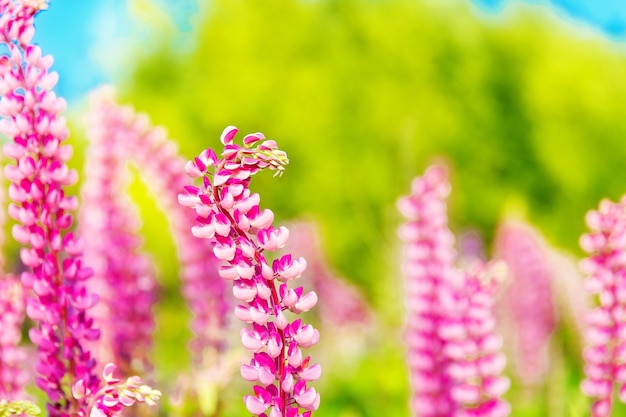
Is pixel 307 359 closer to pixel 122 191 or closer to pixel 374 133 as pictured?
pixel 122 191

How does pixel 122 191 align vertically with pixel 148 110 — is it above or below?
below

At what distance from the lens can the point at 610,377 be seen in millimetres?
1475

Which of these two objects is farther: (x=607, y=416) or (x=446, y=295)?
(x=446, y=295)

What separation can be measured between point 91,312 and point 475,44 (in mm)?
7776

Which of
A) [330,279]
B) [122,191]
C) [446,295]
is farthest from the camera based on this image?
[330,279]

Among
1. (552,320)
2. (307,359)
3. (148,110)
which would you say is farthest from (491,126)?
(307,359)

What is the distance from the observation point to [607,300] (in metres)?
1.43

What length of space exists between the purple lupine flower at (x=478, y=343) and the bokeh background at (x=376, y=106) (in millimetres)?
6307

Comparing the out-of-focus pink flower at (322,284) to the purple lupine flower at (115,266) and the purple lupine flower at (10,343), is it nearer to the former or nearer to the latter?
the purple lupine flower at (115,266)

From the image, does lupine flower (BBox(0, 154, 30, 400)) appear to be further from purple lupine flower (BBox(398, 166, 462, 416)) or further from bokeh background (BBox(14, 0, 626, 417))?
bokeh background (BBox(14, 0, 626, 417))

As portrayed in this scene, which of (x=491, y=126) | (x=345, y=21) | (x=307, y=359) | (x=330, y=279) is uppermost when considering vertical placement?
(x=345, y=21)

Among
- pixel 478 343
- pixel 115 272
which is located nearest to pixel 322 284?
pixel 115 272

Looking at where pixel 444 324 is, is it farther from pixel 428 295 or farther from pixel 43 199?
pixel 43 199

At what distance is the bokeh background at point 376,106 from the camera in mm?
8266
